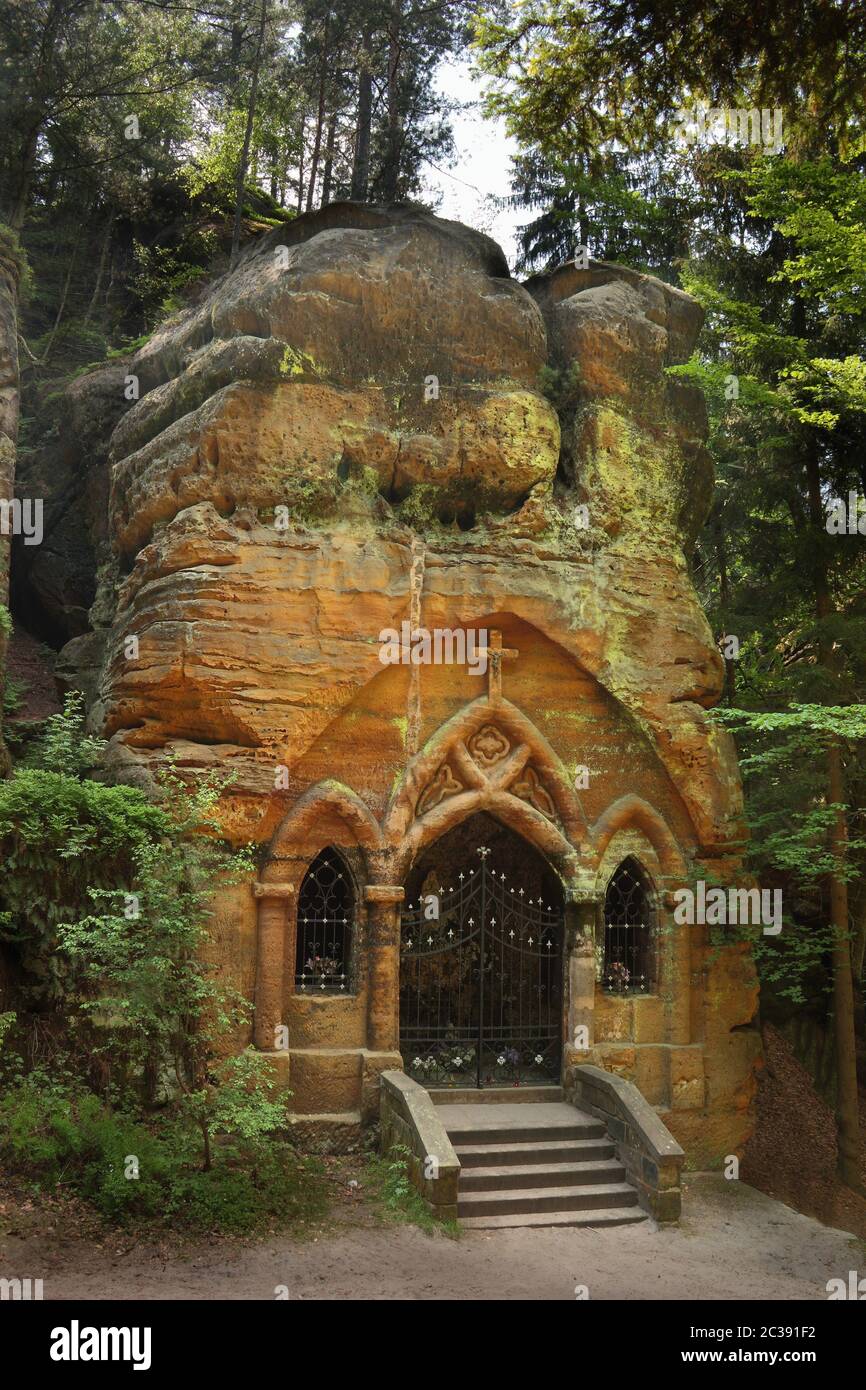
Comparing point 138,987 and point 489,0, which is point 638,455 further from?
point 489,0

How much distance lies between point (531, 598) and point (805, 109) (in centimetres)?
600

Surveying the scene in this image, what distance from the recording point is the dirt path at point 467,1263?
7855 millimetres

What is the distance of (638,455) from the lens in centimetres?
1364

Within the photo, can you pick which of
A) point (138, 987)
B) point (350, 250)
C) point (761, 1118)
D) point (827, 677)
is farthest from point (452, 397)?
point (761, 1118)

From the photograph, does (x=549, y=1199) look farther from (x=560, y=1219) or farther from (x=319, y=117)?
(x=319, y=117)

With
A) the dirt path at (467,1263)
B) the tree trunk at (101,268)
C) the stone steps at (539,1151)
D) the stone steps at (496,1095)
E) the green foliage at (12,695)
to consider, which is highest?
the tree trunk at (101,268)

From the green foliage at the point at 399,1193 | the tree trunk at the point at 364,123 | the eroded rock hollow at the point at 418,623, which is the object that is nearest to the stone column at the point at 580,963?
the eroded rock hollow at the point at 418,623

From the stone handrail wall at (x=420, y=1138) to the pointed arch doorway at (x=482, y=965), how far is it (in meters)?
1.23

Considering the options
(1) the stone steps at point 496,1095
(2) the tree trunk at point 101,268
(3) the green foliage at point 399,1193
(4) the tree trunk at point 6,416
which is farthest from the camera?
(2) the tree trunk at point 101,268

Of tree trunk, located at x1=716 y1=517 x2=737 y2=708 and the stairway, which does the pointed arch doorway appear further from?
tree trunk, located at x1=716 y1=517 x2=737 y2=708

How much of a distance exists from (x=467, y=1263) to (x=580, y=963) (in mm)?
4174

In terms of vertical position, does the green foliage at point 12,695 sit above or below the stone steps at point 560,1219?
above

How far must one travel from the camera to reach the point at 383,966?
12.1 meters

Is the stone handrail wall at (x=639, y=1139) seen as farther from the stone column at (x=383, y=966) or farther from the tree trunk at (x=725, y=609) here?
the tree trunk at (x=725, y=609)
